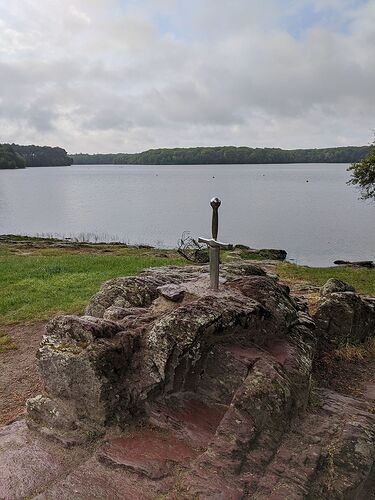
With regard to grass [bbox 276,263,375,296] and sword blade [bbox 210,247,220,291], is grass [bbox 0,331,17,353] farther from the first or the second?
grass [bbox 276,263,375,296]

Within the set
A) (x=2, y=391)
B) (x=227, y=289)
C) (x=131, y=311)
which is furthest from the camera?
(x=2, y=391)

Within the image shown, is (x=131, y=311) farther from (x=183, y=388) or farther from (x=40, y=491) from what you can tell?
(x=40, y=491)

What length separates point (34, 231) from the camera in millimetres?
58594

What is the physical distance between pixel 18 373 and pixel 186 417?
5761 mm

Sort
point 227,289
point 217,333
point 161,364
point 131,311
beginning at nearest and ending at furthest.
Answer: point 161,364 < point 217,333 < point 131,311 < point 227,289

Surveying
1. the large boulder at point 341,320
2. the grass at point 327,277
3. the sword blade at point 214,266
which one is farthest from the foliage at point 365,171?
the sword blade at point 214,266

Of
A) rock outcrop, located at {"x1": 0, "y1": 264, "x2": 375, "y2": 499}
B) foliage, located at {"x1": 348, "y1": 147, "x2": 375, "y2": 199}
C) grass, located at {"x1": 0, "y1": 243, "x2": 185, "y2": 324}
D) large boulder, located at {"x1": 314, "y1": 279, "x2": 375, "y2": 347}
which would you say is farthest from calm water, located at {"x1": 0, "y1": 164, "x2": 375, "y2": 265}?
rock outcrop, located at {"x1": 0, "y1": 264, "x2": 375, "y2": 499}

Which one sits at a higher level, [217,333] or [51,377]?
[217,333]

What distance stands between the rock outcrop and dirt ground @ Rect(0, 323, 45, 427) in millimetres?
2153

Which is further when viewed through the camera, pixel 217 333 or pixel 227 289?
pixel 227 289

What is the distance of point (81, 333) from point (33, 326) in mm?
8284

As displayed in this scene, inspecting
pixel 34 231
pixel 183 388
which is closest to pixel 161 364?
pixel 183 388

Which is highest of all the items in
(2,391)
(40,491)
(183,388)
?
(183,388)

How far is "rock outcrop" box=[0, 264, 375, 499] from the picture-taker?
5.48 meters
